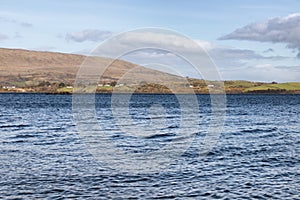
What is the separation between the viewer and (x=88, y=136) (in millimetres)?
47812

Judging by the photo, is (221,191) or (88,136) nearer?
(221,191)

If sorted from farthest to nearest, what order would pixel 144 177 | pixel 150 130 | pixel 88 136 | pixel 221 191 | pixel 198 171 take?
pixel 150 130
pixel 88 136
pixel 198 171
pixel 144 177
pixel 221 191

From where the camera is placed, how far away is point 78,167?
96.0 feet

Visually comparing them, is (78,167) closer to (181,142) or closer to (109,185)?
(109,185)

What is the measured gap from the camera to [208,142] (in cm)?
4331

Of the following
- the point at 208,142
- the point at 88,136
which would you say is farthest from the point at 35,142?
the point at 208,142

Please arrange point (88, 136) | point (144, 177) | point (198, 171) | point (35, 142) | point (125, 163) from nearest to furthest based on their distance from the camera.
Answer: point (144, 177), point (198, 171), point (125, 163), point (35, 142), point (88, 136)

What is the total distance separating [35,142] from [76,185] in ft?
61.8

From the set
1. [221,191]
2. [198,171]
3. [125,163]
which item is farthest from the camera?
[125,163]

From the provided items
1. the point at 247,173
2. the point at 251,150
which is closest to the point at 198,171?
the point at 247,173

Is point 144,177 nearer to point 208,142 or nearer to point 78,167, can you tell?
point 78,167

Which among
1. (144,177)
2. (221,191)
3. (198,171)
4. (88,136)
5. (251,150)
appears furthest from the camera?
(88,136)

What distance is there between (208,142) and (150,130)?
43.3ft

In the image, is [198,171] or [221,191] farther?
[198,171]
